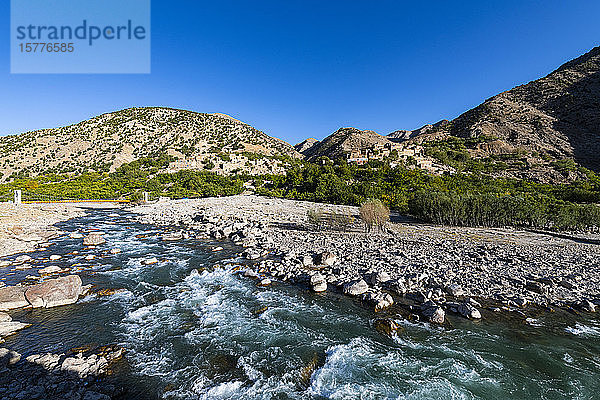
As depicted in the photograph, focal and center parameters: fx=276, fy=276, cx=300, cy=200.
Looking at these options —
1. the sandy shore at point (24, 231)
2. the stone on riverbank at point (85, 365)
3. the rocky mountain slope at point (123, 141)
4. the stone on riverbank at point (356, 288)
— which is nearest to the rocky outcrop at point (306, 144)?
the rocky mountain slope at point (123, 141)

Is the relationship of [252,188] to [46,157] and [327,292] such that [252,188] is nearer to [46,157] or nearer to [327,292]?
[327,292]

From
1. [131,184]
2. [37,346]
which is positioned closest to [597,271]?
[37,346]

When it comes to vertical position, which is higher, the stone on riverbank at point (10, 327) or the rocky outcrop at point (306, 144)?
the rocky outcrop at point (306, 144)

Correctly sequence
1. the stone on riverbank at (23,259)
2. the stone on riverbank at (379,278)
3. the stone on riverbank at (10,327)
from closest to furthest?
the stone on riverbank at (10,327) → the stone on riverbank at (379,278) → the stone on riverbank at (23,259)

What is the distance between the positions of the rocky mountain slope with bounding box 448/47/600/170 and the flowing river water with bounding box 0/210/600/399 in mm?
75314

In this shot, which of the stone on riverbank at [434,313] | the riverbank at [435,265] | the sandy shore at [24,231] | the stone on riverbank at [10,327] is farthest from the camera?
the sandy shore at [24,231]

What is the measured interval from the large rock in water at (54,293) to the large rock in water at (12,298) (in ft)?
0.40

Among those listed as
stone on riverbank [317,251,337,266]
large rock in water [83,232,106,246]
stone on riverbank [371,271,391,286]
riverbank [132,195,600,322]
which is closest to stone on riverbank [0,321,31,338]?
riverbank [132,195,600,322]

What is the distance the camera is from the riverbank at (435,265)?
8281 millimetres

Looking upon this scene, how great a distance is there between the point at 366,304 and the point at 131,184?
158 feet

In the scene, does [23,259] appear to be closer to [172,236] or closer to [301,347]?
[172,236]

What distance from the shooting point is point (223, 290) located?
9.23 m

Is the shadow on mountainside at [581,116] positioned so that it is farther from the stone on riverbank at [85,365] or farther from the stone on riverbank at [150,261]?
the stone on riverbank at [85,365]

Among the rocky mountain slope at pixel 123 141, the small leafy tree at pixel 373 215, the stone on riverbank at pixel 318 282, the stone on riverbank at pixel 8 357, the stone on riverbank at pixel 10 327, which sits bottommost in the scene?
the stone on riverbank at pixel 8 357
